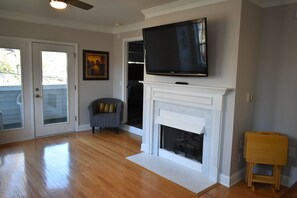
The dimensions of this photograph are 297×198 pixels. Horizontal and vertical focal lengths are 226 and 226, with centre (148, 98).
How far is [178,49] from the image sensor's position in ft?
10.1

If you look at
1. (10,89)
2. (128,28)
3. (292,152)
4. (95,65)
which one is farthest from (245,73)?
(10,89)

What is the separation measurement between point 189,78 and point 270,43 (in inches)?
45.1

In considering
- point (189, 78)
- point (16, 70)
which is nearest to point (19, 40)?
point (16, 70)

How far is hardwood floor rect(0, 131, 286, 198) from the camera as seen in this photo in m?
2.68

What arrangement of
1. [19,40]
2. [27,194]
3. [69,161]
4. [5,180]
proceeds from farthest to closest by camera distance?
1. [19,40]
2. [69,161]
3. [5,180]
4. [27,194]

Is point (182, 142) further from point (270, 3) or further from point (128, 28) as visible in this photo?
point (128, 28)

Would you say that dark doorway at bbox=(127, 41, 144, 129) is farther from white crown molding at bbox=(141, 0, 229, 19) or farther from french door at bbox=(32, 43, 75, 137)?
white crown molding at bbox=(141, 0, 229, 19)

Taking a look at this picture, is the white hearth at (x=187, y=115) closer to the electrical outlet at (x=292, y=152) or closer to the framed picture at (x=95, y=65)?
the electrical outlet at (x=292, y=152)

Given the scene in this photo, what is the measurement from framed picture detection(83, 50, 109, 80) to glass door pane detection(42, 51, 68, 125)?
1.52 feet

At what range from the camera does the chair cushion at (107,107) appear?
523 centimetres

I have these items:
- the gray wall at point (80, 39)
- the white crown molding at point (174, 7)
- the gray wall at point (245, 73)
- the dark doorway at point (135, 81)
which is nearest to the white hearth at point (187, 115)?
the gray wall at point (245, 73)

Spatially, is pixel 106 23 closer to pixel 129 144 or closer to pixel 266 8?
pixel 129 144

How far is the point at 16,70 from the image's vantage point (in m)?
4.27

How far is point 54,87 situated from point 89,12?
1.79 m
